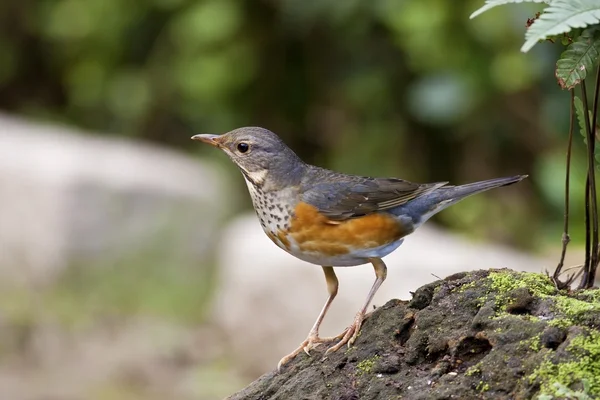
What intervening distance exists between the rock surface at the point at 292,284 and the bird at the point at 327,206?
3045mm

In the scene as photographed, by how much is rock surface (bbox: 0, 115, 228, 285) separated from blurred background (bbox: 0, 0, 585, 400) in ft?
0.07

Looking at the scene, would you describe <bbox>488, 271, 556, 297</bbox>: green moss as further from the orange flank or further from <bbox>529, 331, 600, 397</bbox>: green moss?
the orange flank

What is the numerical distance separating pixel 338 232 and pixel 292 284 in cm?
430

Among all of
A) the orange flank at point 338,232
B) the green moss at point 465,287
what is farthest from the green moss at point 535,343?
the orange flank at point 338,232

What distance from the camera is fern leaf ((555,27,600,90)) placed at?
125 inches

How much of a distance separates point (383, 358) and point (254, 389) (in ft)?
2.14

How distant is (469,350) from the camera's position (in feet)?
10.6

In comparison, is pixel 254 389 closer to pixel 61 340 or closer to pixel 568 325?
pixel 568 325

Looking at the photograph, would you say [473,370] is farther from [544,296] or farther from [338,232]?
[338,232]

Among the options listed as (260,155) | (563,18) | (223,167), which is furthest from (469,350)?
(223,167)

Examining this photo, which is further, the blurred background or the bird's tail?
the blurred background

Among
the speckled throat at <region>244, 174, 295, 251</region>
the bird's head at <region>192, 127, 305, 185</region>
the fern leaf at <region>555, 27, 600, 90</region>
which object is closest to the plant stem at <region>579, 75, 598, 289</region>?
the fern leaf at <region>555, 27, 600, 90</region>

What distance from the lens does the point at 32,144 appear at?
10852 millimetres

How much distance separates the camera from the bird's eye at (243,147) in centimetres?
436
